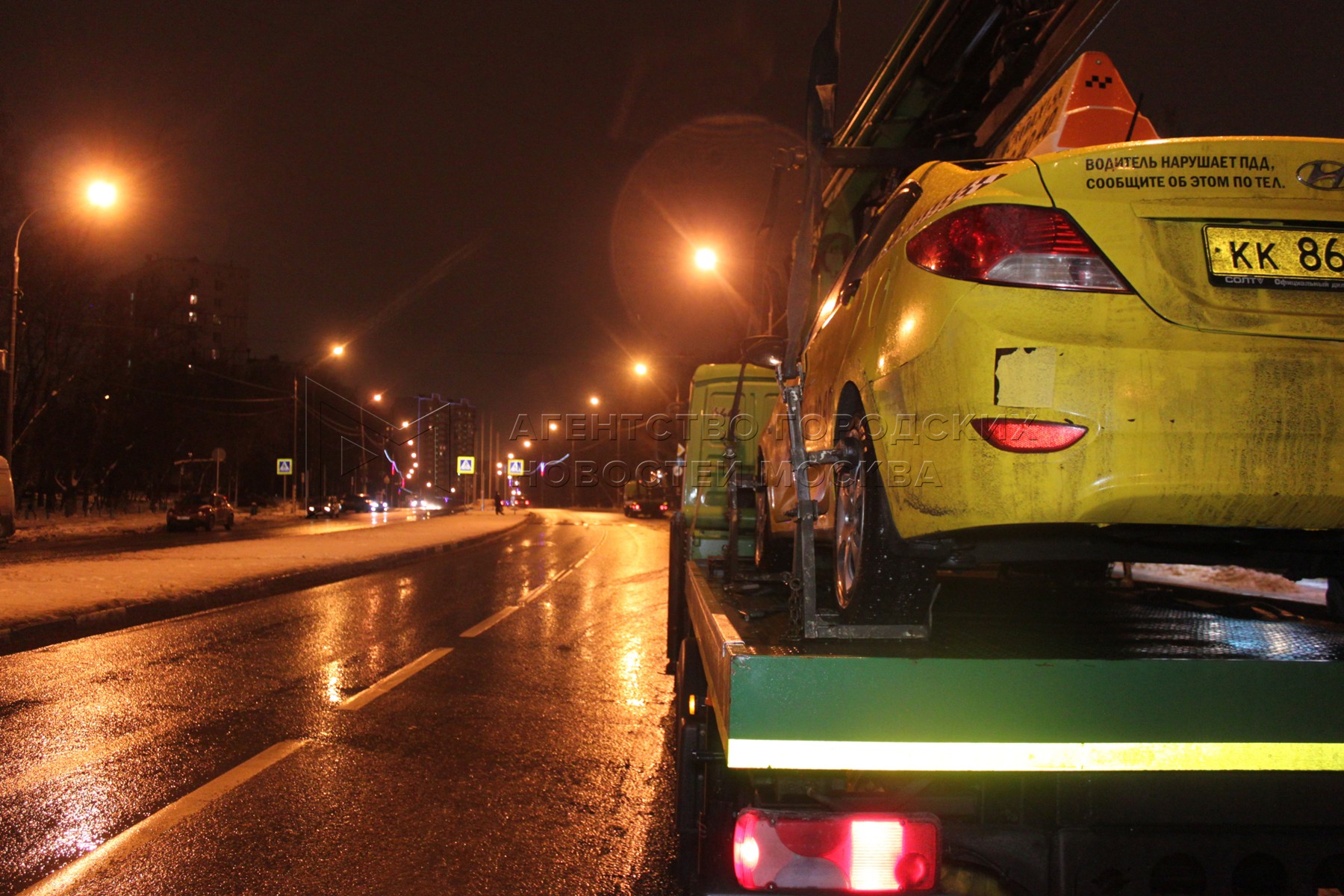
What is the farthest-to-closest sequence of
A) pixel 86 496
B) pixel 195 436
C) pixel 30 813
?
pixel 195 436 < pixel 86 496 < pixel 30 813

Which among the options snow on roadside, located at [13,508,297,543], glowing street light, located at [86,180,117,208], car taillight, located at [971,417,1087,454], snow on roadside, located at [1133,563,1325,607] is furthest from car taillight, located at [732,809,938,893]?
snow on roadside, located at [13,508,297,543]

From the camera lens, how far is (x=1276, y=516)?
2381 mm

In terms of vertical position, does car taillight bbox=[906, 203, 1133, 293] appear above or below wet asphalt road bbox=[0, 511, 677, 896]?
above

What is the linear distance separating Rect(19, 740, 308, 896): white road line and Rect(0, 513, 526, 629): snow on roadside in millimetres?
5056

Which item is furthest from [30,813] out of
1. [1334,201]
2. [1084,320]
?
[1334,201]

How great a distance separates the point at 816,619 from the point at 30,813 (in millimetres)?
3654

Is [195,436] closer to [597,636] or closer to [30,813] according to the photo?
[597,636]

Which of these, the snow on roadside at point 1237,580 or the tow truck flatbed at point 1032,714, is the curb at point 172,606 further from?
the snow on roadside at point 1237,580

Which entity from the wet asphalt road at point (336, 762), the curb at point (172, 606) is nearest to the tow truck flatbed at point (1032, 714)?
the wet asphalt road at point (336, 762)

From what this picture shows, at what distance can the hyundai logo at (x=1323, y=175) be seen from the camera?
2404mm

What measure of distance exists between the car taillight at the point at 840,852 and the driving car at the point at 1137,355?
826mm

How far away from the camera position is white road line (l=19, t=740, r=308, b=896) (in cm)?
343

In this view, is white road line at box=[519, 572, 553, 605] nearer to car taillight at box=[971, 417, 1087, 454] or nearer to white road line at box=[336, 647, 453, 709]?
white road line at box=[336, 647, 453, 709]

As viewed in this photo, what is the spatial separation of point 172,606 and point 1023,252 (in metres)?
10.7
